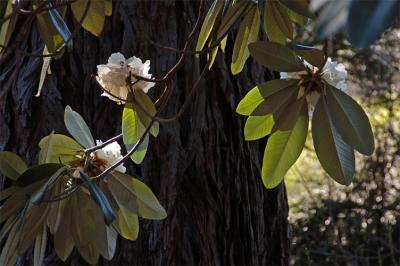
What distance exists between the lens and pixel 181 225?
5.84 feet

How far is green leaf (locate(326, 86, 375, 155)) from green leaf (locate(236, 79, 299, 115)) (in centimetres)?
7

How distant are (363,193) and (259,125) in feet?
9.03

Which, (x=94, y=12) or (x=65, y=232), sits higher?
(x=94, y=12)

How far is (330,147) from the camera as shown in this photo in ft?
3.93

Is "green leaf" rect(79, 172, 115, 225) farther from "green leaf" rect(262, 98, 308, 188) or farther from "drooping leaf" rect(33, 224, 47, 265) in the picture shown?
"green leaf" rect(262, 98, 308, 188)

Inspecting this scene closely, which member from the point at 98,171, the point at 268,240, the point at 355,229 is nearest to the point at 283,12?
the point at 98,171

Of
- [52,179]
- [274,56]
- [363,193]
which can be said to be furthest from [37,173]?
[363,193]

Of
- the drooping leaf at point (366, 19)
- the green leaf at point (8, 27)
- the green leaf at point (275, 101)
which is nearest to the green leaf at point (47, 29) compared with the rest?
the green leaf at point (8, 27)

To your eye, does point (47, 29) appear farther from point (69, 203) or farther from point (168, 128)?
point (168, 128)

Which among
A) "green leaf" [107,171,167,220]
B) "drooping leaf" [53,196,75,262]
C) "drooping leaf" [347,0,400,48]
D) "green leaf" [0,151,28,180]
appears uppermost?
"drooping leaf" [347,0,400,48]

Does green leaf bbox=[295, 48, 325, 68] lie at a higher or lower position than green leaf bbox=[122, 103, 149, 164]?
higher

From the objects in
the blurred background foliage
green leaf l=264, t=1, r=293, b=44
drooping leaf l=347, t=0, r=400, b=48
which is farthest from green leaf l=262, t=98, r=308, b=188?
the blurred background foliage

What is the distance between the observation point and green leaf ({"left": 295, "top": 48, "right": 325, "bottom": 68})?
116 centimetres

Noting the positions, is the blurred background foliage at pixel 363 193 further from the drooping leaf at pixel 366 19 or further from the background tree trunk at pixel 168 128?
the drooping leaf at pixel 366 19
